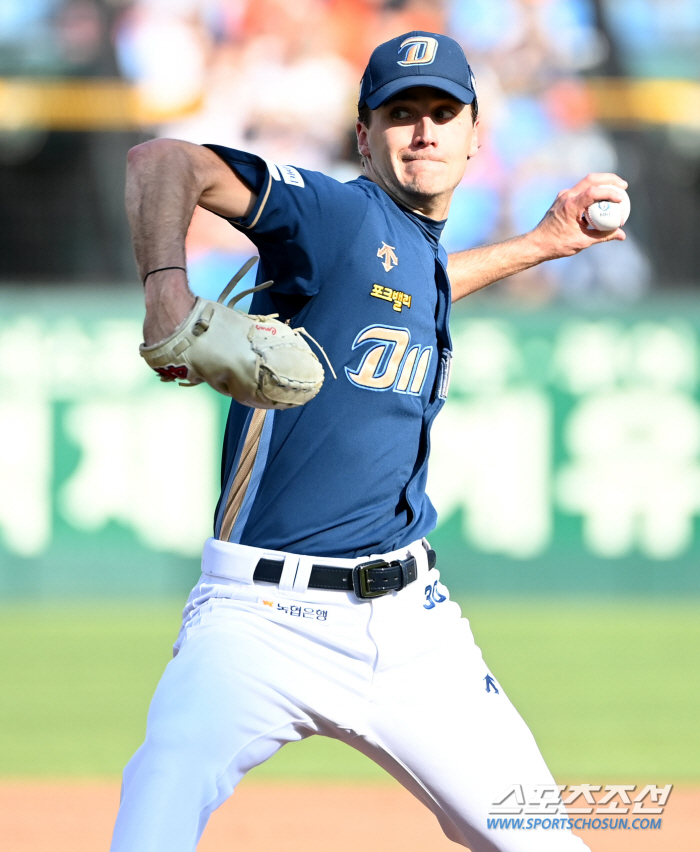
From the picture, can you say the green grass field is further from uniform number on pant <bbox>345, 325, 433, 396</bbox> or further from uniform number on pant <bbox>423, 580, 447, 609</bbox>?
uniform number on pant <bbox>345, 325, 433, 396</bbox>

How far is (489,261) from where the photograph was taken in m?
3.21

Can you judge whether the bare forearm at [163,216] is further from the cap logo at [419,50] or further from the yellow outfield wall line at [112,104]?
the yellow outfield wall line at [112,104]

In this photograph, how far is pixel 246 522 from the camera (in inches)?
94.0

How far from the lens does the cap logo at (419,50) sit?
2.54 meters

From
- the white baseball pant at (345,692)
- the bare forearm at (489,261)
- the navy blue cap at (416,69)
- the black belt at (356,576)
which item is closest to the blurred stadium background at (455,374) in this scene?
the bare forearm at (489,261)

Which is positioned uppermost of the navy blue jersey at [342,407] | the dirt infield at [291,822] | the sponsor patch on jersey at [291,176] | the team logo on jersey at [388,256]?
the sponsor patch on jersey at [291,176]

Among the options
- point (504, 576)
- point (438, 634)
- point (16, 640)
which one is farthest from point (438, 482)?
point (438, 634)

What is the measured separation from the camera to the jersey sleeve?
2082 mm

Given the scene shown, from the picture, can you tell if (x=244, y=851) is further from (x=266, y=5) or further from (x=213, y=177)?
(x=266, y=5)

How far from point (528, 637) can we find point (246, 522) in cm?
465

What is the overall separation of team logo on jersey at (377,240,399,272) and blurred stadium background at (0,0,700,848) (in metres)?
2.74

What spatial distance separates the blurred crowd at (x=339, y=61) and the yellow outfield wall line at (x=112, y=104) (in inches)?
2.7

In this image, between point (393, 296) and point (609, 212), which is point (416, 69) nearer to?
point (393, 296)

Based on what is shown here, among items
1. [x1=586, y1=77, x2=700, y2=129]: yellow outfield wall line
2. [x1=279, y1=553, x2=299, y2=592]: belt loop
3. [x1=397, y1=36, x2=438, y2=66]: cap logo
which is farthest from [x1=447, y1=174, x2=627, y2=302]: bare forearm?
[x1=586, y1=77, x2=700, y2=129]: yellow outfield wall line
